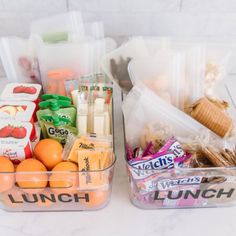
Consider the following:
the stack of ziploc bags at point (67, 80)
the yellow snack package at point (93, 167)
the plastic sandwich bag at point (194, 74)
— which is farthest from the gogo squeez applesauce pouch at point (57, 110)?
the plastic sandwich bag at point (194, 74)

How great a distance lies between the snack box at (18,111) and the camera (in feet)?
2.05

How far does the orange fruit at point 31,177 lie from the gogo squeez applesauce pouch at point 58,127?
0.31 feet

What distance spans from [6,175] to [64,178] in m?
0.10

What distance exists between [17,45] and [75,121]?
0.26 metres

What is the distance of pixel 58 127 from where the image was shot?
2.09ft

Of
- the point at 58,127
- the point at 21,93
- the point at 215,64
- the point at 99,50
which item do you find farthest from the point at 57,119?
the point at 215,64

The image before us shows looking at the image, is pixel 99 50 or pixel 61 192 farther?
pixel 99 50

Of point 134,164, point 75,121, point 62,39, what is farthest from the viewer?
point 62,39

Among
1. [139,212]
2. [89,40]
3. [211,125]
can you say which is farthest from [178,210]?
[89,40]

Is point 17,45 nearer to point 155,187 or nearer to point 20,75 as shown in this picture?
point 20,75

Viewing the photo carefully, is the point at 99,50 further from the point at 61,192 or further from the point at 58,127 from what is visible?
the point at 61,192

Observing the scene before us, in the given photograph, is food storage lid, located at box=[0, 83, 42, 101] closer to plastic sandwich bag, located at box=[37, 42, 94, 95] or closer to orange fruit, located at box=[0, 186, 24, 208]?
plastic sandwich bag, located at box=[37, 42, 94, 95]

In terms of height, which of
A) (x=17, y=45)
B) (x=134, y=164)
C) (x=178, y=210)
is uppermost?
(x=17, y=45)

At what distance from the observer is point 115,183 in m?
0.67
